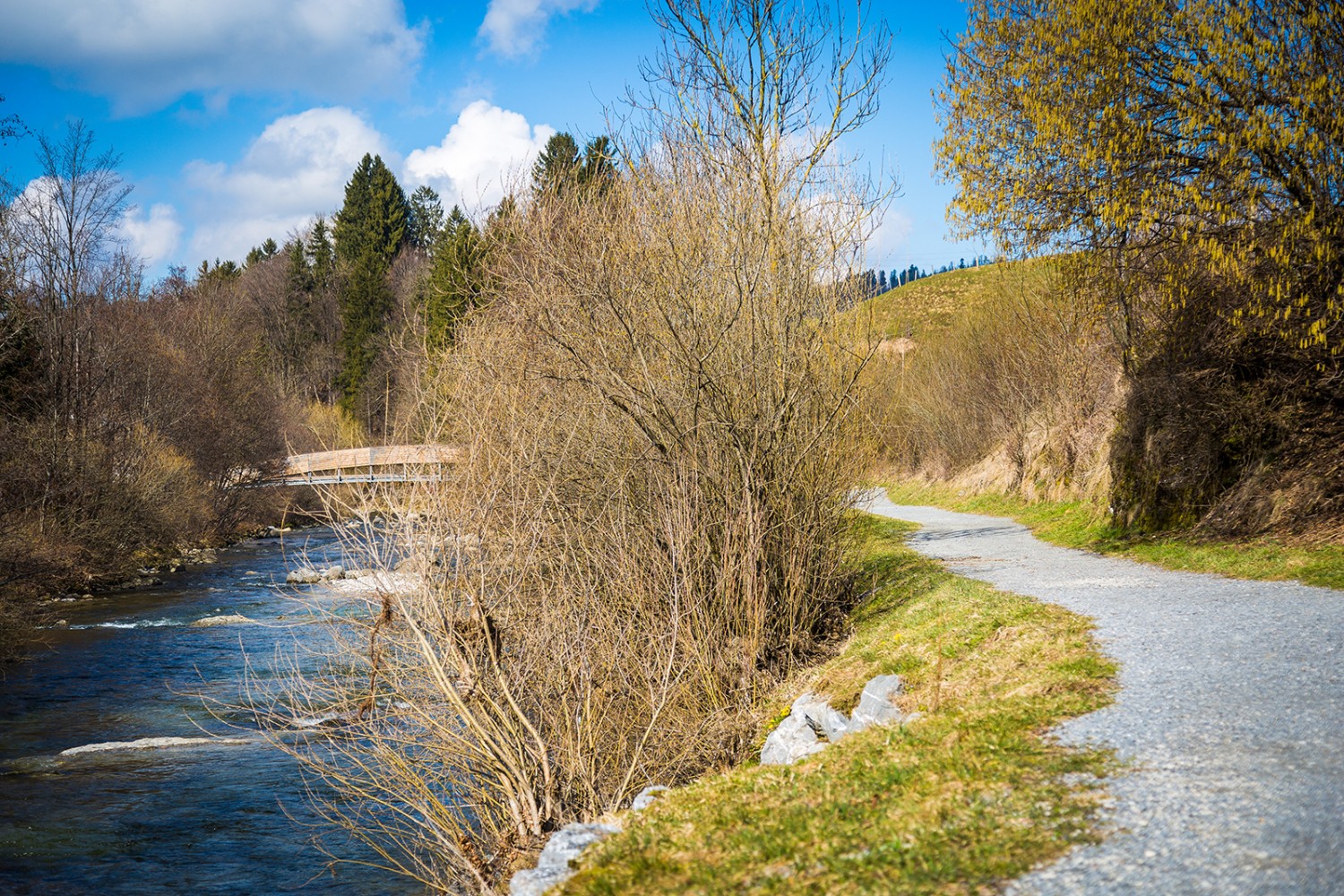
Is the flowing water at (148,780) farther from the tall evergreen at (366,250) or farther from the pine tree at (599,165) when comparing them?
the tall evergreen at (366,250)

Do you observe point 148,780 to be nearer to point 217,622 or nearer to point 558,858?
point 558,858

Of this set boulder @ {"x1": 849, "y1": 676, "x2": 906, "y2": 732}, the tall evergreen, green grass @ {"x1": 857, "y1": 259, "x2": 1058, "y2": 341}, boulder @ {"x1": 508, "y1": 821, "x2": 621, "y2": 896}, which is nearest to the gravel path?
boulder @ {"x1": 849, "y1": 676, "x2": 906, "y2": 732}

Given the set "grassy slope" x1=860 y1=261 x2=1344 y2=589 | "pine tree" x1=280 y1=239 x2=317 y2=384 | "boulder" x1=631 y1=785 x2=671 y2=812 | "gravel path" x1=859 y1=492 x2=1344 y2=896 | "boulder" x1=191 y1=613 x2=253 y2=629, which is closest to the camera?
"gravel path" x1=859 y1=492 x2=1344 y2=896

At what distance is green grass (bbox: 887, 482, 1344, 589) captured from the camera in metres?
8.93

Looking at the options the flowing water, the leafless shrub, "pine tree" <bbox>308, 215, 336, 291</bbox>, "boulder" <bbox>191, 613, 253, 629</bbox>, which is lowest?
the flowing water

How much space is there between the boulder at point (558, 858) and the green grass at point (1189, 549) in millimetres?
6862

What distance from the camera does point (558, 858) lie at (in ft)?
15.0

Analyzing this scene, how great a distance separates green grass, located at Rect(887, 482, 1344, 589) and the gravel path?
53 centimetres

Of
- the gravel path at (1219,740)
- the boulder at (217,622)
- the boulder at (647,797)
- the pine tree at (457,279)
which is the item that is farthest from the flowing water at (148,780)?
the gravel path at (1219,740)

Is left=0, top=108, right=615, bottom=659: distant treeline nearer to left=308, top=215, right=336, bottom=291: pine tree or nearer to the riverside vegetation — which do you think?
the riverside vegetation

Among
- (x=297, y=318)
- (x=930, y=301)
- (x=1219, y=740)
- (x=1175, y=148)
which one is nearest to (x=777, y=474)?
(x=1219, y=740)

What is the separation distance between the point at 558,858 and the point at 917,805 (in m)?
1.71

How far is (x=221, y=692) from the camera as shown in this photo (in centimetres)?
1180

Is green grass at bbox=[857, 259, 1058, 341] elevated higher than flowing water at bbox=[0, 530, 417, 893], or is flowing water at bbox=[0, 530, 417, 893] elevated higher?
green grass at bbox=[857, 259, 1058, 341]
